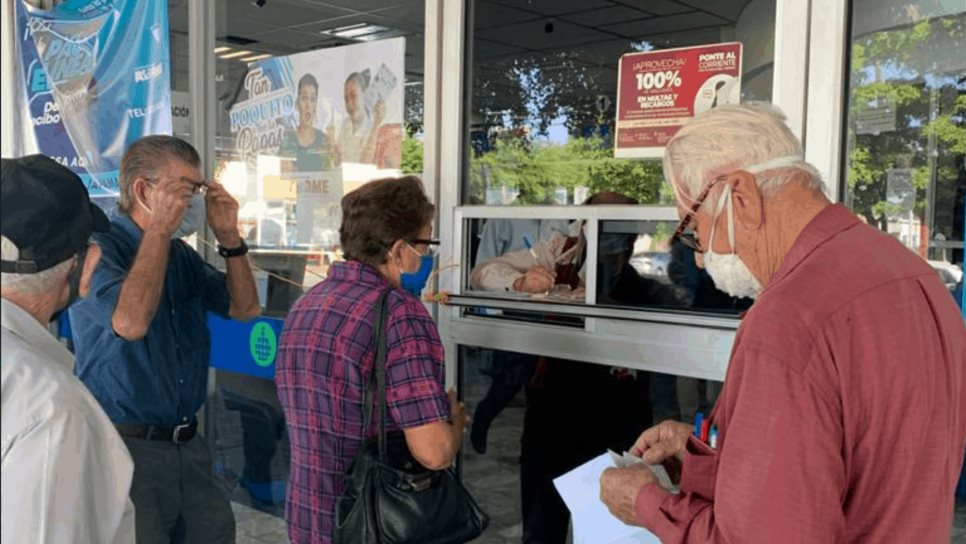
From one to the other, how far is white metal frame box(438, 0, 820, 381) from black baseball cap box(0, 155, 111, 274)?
1629 mm

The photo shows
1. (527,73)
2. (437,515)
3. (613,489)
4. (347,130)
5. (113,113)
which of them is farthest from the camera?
(113,113)

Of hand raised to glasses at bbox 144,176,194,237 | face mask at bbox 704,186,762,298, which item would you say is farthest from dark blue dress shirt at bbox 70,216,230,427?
face mask at bbox 704,186,762,298

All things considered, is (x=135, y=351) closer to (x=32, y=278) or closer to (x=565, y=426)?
(x=32, y=278)

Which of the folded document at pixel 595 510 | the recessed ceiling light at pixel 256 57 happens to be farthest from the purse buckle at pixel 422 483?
the recessed ceiling light at pixel 256 57

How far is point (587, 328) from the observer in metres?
2.83

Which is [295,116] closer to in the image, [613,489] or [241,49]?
[241,49]

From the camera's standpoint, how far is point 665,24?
2689mm

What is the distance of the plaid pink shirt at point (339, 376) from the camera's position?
214 centimetres

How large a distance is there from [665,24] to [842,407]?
1698 millimetres

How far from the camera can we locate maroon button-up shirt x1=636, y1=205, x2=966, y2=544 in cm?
128

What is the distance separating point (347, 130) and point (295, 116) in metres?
0.30

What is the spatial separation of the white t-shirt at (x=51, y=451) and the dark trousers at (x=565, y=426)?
173 cm

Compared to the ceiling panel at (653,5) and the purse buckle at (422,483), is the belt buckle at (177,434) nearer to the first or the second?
the purse buckle at (422,483)

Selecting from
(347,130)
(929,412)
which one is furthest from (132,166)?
(929,412)
